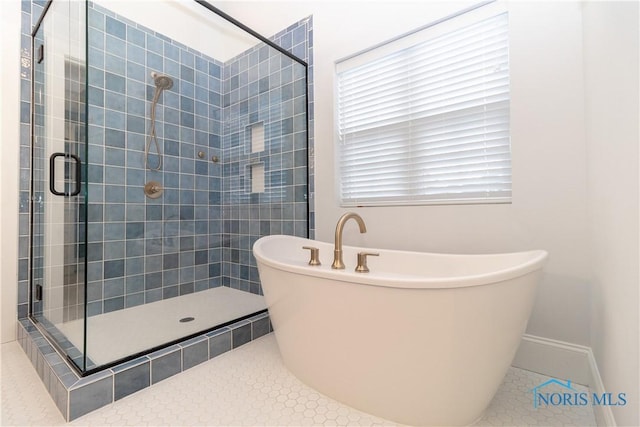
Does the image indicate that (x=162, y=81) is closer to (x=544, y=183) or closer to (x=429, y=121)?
(x=429, y=121)

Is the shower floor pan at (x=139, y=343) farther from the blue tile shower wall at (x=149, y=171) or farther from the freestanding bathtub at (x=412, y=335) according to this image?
the freestanding bathtub at (x=412, y=335)

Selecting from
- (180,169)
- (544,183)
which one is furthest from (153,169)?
(544,183)

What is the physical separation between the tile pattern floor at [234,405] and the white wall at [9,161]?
1.96 feet

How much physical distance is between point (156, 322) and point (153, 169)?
1.17 m

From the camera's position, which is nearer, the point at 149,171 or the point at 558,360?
the point at 558,360

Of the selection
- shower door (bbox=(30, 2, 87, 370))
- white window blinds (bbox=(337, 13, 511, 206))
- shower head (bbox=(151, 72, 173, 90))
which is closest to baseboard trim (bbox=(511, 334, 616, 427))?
white window blinds (bbox=(337, 13, 511, 206))

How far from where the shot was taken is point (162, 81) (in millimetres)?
2287

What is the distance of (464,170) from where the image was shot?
5.35ft

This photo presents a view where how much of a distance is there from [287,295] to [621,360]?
112cm

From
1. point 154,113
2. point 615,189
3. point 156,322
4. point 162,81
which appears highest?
point 162,81

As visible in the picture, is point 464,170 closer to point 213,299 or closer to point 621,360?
point 621,360

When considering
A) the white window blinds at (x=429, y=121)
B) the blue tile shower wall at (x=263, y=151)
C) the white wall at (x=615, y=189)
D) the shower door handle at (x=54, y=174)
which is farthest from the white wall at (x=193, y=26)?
the white wall at (x=615, y=189)

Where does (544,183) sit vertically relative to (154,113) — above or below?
below

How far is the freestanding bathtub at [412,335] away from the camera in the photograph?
912 mm
